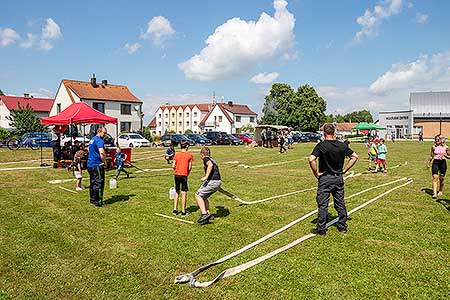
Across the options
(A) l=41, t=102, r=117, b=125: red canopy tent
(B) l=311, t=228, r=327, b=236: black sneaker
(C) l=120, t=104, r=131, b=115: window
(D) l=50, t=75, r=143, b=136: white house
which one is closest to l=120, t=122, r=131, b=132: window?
(D) l=50, t=75, r=143, b=136: white house

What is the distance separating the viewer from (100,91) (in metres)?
49.5

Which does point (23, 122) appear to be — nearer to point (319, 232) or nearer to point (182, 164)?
point (182, 164)

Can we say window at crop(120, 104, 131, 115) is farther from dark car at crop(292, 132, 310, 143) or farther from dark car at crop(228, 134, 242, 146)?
dark car at crop(292, 132, 310, 143)

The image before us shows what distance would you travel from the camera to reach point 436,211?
838 centimetres

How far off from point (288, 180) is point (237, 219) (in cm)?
619

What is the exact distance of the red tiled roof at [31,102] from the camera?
2295 inches

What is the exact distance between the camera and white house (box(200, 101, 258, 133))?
72.5 m

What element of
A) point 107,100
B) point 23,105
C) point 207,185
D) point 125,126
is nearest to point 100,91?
point 107,100

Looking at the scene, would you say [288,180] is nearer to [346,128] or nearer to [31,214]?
[31,214]

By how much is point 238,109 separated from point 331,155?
70648 mm

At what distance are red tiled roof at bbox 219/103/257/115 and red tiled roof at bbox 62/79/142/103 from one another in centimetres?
2552

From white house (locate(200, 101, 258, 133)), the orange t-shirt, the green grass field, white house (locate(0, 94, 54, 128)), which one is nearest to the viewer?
the green grass field

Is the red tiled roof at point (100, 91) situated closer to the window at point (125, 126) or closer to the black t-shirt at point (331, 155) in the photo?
the window at point (125, 126)

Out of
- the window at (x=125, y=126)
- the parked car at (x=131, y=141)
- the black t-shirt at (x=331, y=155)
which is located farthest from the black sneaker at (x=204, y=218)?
the window at (x=125, y=126)
